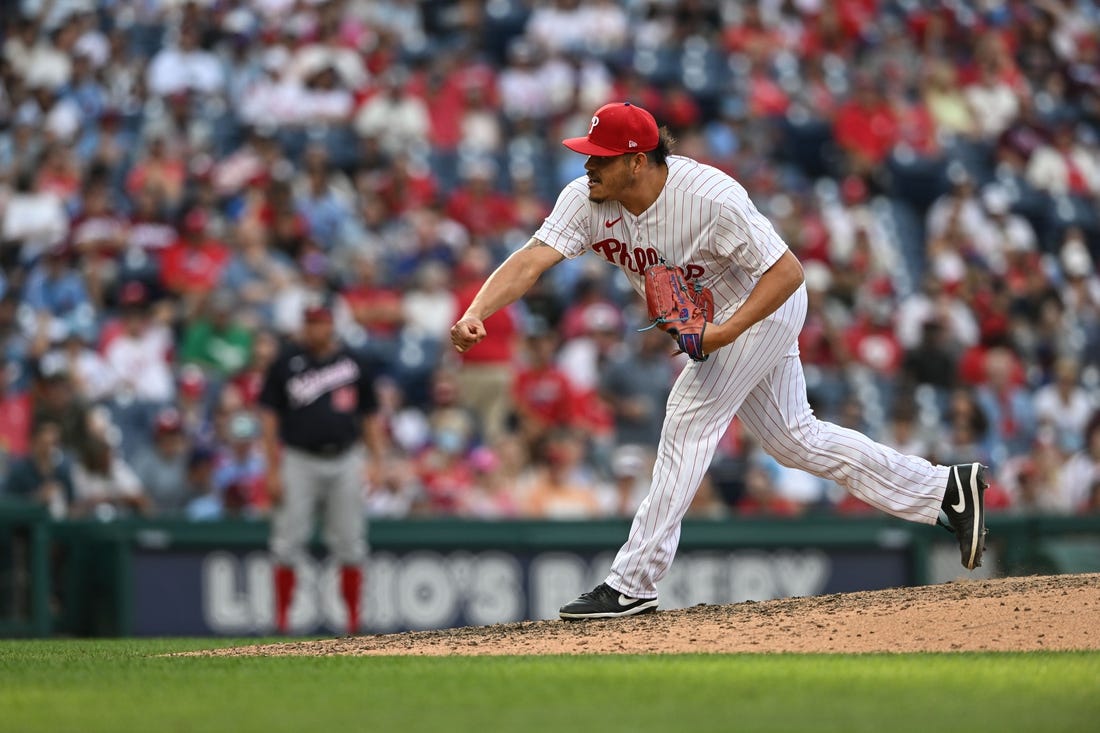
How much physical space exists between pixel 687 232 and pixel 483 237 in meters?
8.13

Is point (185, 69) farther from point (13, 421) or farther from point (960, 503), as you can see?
point (960, 503)

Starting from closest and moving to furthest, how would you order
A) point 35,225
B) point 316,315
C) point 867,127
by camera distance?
point 316,315
point 35,225
point 867,127

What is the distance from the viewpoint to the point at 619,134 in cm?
622

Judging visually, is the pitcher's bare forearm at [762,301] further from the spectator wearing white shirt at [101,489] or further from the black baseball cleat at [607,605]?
the spectator wearing white shirt at [101,489]

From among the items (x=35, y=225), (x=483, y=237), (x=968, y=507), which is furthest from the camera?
(x=483, y=237)

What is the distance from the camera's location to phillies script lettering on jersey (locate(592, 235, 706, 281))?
21.0ft

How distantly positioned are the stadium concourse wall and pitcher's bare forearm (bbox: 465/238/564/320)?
484 cm

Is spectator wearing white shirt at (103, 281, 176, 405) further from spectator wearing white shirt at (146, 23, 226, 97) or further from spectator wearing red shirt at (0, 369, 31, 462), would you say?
spectator wearing white shirt at (146, 23, 226, 97)

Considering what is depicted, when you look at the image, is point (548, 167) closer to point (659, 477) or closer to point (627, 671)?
point (659, 477)

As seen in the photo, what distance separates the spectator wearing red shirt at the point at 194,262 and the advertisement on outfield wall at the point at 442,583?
8.99ft

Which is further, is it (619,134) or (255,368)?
(255,368)

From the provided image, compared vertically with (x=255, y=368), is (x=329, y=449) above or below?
below

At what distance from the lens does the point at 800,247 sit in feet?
50.7

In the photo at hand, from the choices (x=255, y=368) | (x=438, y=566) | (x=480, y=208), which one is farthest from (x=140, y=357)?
(x=480, y=208)
